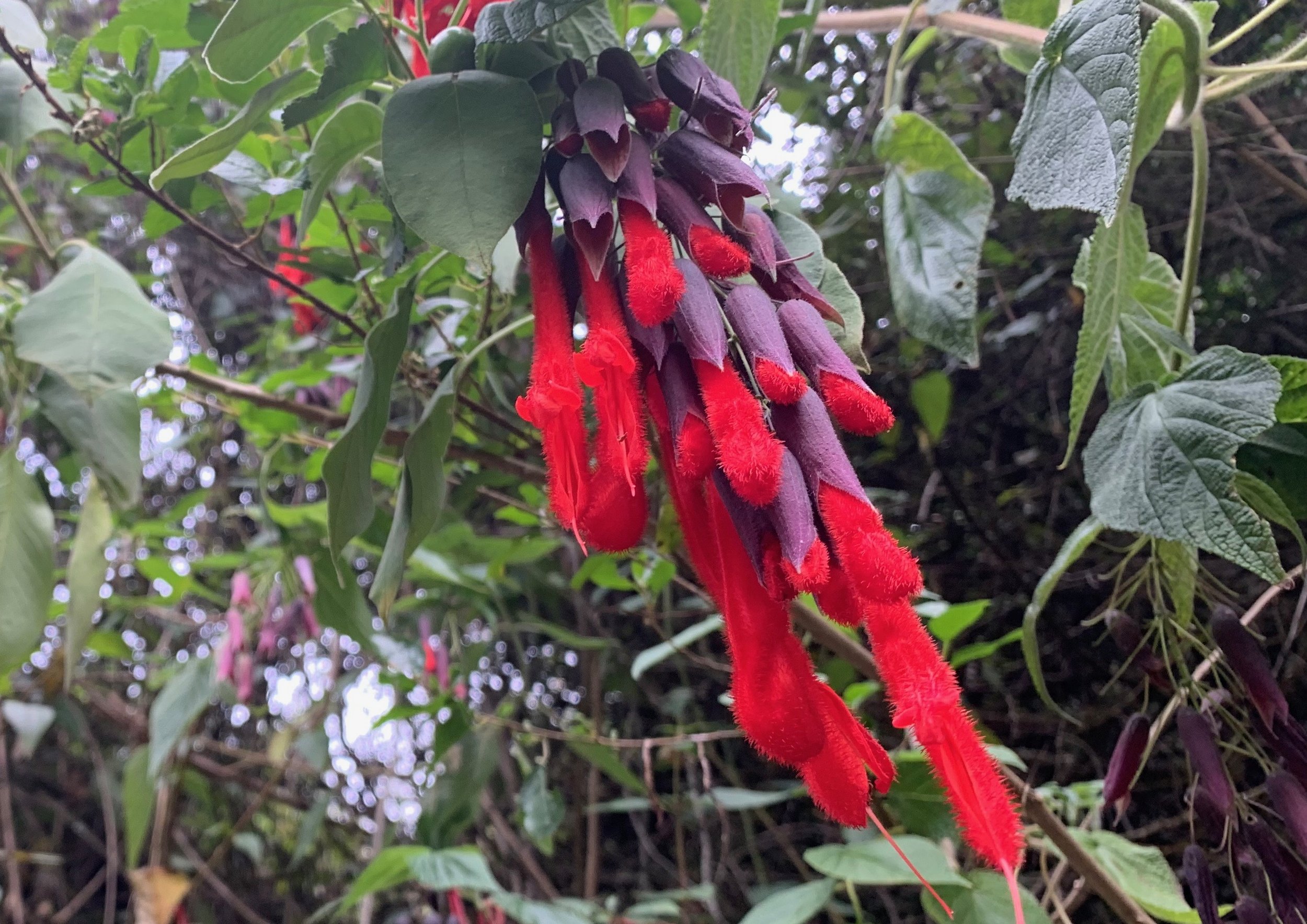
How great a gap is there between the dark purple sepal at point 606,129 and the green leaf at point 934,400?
76 cm

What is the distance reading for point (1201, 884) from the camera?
0.45 meters

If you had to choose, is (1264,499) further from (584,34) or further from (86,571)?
(86,571)

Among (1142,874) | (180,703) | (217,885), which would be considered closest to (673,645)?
(1142,874)

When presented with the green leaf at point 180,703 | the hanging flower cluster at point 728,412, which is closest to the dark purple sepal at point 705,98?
the hanging flower cluster at point 728,412

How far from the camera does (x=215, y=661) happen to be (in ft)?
3.48

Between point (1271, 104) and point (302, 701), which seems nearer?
point (1271, 104)

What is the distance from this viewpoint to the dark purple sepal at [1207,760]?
434mm

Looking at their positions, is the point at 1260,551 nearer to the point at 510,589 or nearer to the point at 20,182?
the point at 510,589

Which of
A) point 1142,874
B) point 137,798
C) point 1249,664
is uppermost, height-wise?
point 1249,664

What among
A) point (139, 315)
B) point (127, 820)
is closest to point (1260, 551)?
point (139, 315)

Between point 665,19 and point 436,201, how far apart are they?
61cm

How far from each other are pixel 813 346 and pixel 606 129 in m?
0.12

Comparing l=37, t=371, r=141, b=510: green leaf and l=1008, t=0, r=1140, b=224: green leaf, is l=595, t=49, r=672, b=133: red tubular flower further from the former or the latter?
l=37, t=371, r=141, b=510: green leaf

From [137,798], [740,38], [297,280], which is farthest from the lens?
[137,798]
